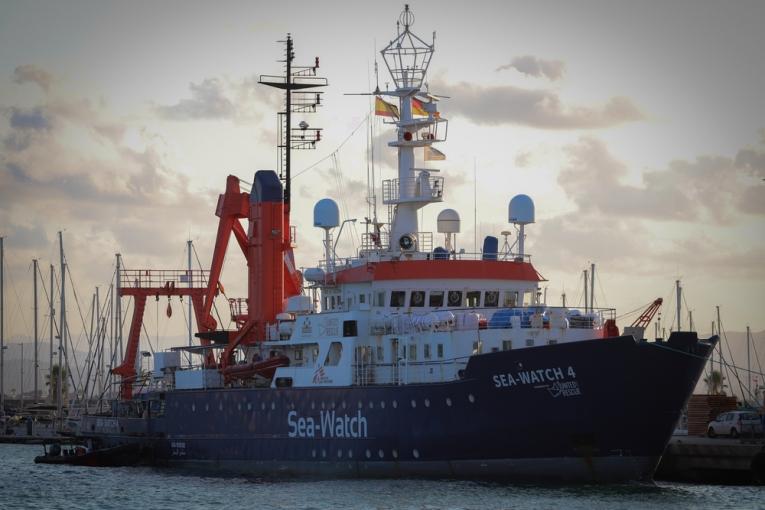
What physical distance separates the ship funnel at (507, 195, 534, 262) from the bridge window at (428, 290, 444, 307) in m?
3.12

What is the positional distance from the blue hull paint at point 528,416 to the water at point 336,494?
689 mm

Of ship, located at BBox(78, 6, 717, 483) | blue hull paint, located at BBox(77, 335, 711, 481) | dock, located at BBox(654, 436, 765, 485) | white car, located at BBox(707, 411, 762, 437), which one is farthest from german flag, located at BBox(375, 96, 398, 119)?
white car, located at BBox(707, 411, 762, 437)

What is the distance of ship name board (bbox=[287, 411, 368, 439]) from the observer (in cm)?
4562

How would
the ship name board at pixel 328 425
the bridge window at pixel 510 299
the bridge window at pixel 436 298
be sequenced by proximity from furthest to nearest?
the bridge window at pixel 510 299 → the bridge window at pixel 436 298 → the ship name board at pixel 328 425

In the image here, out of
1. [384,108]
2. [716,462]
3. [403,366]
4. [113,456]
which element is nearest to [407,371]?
[403,366]

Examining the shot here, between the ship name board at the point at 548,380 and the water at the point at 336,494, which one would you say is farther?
the ship name board at the point at 548,380

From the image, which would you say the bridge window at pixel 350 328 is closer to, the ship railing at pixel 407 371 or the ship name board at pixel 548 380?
the ship railing at pixel 407 371

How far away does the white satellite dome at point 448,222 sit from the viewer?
4947cm

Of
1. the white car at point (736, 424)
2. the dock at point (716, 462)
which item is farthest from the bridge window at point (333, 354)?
the white car at point (736, 424)

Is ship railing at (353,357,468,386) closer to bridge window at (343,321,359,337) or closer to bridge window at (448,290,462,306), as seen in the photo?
bridge window at (343,321,359,337)

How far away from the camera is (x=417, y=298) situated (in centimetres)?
4756

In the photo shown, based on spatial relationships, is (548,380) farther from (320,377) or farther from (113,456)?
(113,456)

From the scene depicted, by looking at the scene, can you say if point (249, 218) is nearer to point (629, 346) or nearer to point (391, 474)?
point (391, 474)

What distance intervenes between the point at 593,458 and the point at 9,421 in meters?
62.1
